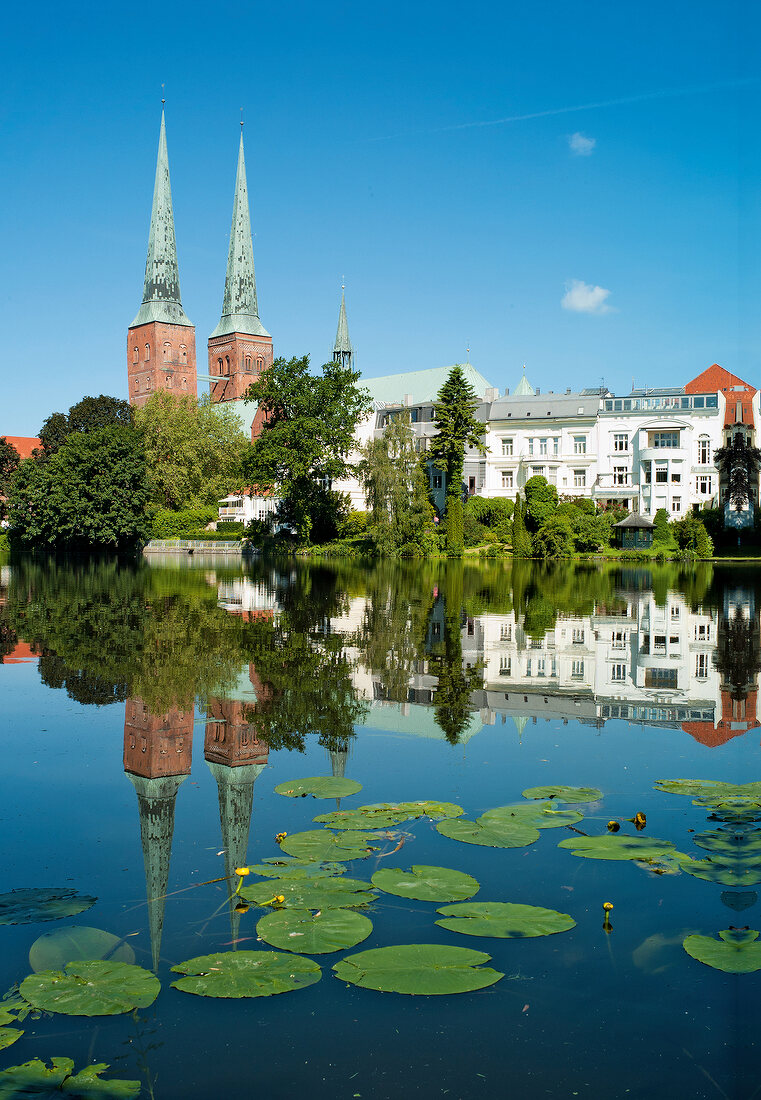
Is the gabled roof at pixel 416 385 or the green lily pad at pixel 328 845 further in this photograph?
the gabled roof at pixel 416 385

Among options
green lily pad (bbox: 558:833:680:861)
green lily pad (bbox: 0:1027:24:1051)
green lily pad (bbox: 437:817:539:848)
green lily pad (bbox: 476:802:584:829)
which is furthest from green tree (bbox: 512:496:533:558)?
green lily pad (bbox: 0:1027:24:1051)

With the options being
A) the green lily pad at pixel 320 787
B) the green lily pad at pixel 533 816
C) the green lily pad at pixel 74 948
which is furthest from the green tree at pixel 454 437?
the green lily pad at pixel 74 948

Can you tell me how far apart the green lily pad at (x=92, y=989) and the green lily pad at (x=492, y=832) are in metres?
2.41

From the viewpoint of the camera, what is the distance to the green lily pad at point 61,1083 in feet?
10.9

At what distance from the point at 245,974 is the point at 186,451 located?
78713 mm

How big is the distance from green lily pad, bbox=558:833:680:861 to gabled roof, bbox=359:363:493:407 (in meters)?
76.2

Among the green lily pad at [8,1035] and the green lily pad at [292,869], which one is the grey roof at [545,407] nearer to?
the green lily pad at [292,869]

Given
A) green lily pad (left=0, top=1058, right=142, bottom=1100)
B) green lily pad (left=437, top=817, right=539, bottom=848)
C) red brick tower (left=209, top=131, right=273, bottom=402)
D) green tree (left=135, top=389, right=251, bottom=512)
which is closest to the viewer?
green lily pad (left=0, top=1058, right=142, bottom=1100)

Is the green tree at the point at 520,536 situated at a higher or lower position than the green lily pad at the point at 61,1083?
higher

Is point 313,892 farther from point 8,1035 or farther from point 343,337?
point 343,337

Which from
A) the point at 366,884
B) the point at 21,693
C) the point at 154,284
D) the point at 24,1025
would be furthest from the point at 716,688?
the point at 154,284

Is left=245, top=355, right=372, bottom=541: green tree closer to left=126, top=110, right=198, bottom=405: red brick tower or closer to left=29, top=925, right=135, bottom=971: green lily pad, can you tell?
left=126, top=110, right=198, bottom=405: red brick tower

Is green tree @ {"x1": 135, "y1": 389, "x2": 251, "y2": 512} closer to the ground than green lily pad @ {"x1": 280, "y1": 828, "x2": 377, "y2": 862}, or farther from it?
farther from it

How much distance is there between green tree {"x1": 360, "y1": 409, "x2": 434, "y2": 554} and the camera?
61656mm
